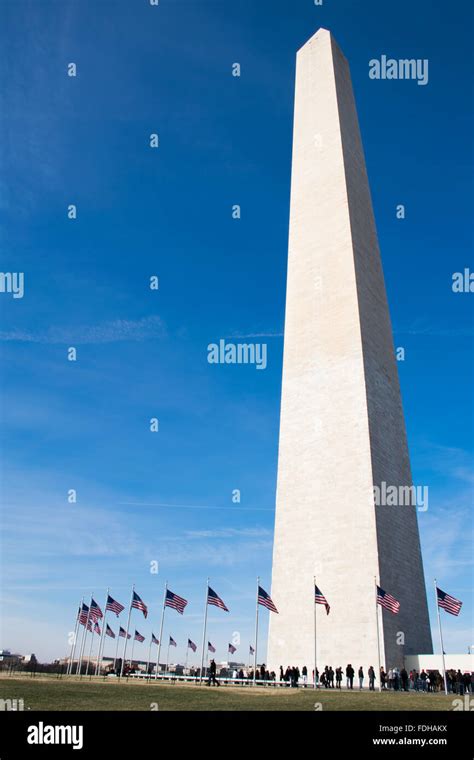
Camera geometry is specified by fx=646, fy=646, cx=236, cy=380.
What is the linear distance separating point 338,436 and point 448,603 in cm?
1218

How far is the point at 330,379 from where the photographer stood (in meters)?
38.1

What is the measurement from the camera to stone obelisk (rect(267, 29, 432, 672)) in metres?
32.5

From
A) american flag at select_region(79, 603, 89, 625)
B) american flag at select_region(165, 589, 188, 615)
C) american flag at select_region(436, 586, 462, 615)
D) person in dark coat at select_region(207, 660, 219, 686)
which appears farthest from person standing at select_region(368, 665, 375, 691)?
american flag at select_region(79, 603, 89, 625)

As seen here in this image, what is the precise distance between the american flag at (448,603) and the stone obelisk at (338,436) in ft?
18.4

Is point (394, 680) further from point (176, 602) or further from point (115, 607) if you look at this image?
point (115, 607)

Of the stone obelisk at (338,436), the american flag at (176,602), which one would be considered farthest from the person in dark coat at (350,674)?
the american flag at (176,602)

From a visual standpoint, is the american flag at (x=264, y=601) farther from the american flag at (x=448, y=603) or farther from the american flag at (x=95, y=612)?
the american flag at (x=95, y=612)

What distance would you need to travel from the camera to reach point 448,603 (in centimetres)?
2583

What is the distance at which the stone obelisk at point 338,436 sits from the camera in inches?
1280

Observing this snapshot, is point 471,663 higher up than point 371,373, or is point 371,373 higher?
point 371,373
